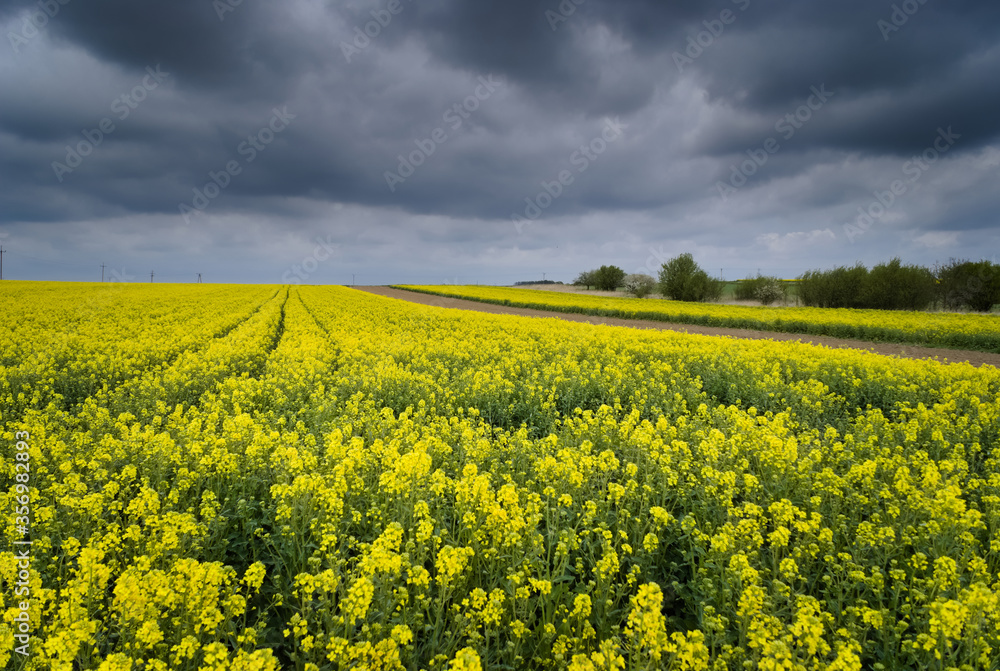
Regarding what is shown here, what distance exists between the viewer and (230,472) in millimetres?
4855

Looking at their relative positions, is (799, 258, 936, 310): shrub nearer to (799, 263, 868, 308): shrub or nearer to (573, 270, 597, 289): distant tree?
(799, 263, 868, 308): shrub

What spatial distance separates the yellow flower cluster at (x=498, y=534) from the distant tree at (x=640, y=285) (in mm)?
59305

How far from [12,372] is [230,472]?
842 cm

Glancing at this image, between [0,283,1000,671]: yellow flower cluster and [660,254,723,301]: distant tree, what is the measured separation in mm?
50124

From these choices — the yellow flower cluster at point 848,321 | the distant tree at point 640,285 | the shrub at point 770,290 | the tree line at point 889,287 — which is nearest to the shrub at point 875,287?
the tree line at point 889,287

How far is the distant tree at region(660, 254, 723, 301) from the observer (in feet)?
186

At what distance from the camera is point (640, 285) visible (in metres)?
69.5

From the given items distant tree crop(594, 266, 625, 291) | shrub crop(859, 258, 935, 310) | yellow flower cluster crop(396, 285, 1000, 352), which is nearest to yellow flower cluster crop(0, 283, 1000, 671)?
yellow flower cluster crop(396, 285, 1000, 352)

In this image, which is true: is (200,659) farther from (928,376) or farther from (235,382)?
(928,376)

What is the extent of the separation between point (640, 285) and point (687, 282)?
12.8 meters

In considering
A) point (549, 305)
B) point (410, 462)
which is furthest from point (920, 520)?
point (549, 305)

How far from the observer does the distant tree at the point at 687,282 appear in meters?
56.8

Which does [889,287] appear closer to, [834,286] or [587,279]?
[834,286]

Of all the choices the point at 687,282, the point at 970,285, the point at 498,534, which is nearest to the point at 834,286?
the point at 970,285
